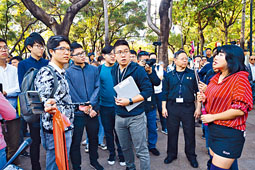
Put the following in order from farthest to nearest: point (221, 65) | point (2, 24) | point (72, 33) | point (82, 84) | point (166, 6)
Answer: point (72, 33) < point (2, 24) < point (166, 6) < point (82, 84) < point (221, 65)

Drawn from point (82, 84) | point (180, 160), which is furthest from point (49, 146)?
point (180, 160)

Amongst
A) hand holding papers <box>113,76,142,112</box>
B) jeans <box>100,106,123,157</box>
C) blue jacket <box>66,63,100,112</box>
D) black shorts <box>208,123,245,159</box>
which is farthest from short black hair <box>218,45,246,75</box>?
jeans <box>100,106,123,157</box>

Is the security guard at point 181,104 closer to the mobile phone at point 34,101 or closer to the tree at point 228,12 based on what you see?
the mobile phone at point 34,101

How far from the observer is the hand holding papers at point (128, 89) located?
273cm

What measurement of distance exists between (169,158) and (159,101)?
5.95 feet

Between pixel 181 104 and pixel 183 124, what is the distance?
15.6 inches

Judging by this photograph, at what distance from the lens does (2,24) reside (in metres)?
17.4

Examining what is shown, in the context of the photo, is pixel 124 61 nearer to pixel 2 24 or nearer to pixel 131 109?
pixel 131 109

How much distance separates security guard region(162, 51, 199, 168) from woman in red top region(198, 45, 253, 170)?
122cm

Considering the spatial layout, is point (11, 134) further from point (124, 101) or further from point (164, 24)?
point (164, 24)

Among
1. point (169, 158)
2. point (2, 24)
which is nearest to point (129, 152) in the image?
point (169, 158)

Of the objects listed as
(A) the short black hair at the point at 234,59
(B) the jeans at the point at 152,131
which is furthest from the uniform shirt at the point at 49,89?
(B) the jeans at the point at 152,131

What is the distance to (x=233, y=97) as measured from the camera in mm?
2121

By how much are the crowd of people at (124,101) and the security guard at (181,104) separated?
0.02m
